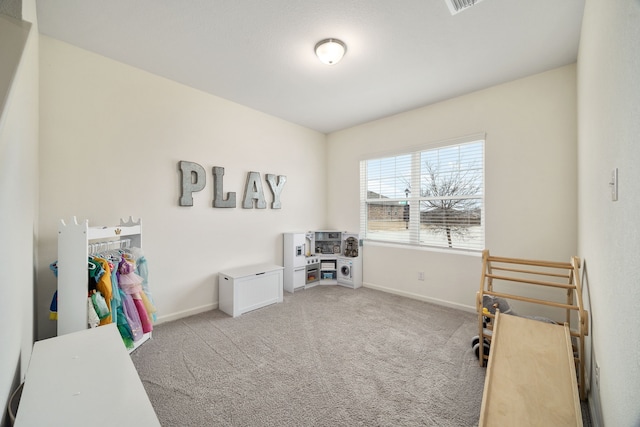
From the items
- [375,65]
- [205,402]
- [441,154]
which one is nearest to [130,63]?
[375,65]

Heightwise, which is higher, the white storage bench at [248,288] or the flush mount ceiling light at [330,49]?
the flush mount ceiling light at [330,49]

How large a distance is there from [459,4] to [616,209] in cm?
164

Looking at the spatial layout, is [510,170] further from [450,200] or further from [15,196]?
[15,196]

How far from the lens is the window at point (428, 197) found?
125 inches

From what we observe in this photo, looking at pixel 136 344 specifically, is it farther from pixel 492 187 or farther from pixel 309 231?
pixel 492 187

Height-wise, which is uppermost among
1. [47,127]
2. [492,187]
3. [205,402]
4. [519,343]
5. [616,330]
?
[47,127]

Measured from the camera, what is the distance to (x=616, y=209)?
41.0 inches

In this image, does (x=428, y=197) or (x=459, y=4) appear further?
(x=428, y=197)

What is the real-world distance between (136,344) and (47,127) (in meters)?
1.99

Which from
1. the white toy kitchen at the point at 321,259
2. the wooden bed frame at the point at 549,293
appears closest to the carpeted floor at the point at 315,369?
the wooden bed frame at the point at 549,293

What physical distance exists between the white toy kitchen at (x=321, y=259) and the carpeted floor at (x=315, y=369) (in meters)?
0.91

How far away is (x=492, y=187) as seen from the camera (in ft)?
9.75

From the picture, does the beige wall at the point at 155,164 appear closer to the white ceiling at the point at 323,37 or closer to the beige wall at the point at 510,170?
the white ceiling at the point at 323,37

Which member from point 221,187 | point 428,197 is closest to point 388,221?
Result: point 428,197
